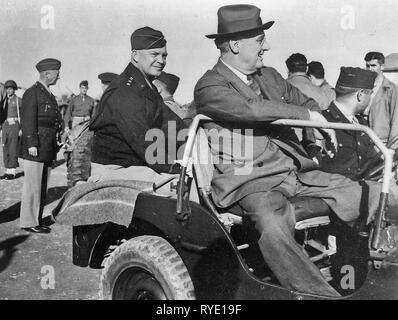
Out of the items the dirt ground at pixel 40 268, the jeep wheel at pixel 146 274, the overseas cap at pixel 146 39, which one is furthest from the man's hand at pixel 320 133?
the dirt ground at pixel 40 268

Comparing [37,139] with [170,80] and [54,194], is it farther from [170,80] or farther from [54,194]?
[54,194]

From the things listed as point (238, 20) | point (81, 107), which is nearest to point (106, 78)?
point (238, 20)

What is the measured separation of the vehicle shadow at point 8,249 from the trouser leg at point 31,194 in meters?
0.31

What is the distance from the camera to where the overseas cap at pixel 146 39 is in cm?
434

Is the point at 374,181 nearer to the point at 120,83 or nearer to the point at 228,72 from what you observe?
the point at 228,72

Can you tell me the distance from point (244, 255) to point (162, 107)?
1.42m

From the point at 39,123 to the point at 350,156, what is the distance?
4.37 m

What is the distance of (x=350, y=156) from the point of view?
3824 millimetres

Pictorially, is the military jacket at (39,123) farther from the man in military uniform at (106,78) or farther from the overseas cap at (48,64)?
the man in military uniform at (106,78)

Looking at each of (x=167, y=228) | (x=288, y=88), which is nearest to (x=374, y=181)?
(x=288, y=88)

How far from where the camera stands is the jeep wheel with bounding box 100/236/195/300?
305cm

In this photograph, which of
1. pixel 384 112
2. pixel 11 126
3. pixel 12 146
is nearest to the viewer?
pixel 384 112

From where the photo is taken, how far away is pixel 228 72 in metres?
3.50
